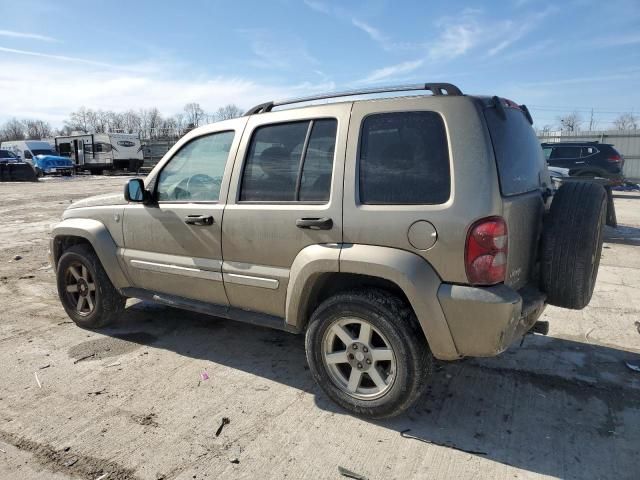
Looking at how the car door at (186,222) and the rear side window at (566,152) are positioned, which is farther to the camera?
the rear side window at (566,152)

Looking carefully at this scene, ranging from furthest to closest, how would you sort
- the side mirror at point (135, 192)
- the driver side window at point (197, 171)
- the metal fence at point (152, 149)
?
the metal fence at point (152, 149) < the side mirror at point (135, 192) < the driver side window at point (197, 171)

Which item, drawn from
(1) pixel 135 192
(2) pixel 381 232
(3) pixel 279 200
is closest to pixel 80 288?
(1) pixel 135 192

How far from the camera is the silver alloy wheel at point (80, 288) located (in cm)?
456

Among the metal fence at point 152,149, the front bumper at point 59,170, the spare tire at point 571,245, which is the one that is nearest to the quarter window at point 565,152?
the spare tire at point 571,245

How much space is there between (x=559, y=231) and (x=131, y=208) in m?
3.38

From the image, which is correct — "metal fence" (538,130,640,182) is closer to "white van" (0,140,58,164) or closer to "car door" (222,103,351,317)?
"car door" (222,103,351,317)

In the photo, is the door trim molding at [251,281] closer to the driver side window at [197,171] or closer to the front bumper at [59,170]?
the driver side window at [197,171]

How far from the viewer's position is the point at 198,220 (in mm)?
3590

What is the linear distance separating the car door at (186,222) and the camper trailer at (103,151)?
112ft

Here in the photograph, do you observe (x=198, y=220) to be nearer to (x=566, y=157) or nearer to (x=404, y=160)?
(x=404, y=160)

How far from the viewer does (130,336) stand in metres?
4.49

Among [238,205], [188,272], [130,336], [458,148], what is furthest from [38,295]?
[458,148]

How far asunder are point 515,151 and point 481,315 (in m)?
1.11

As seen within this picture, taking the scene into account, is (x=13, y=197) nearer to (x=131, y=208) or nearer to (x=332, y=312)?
(x=131, y=208)
